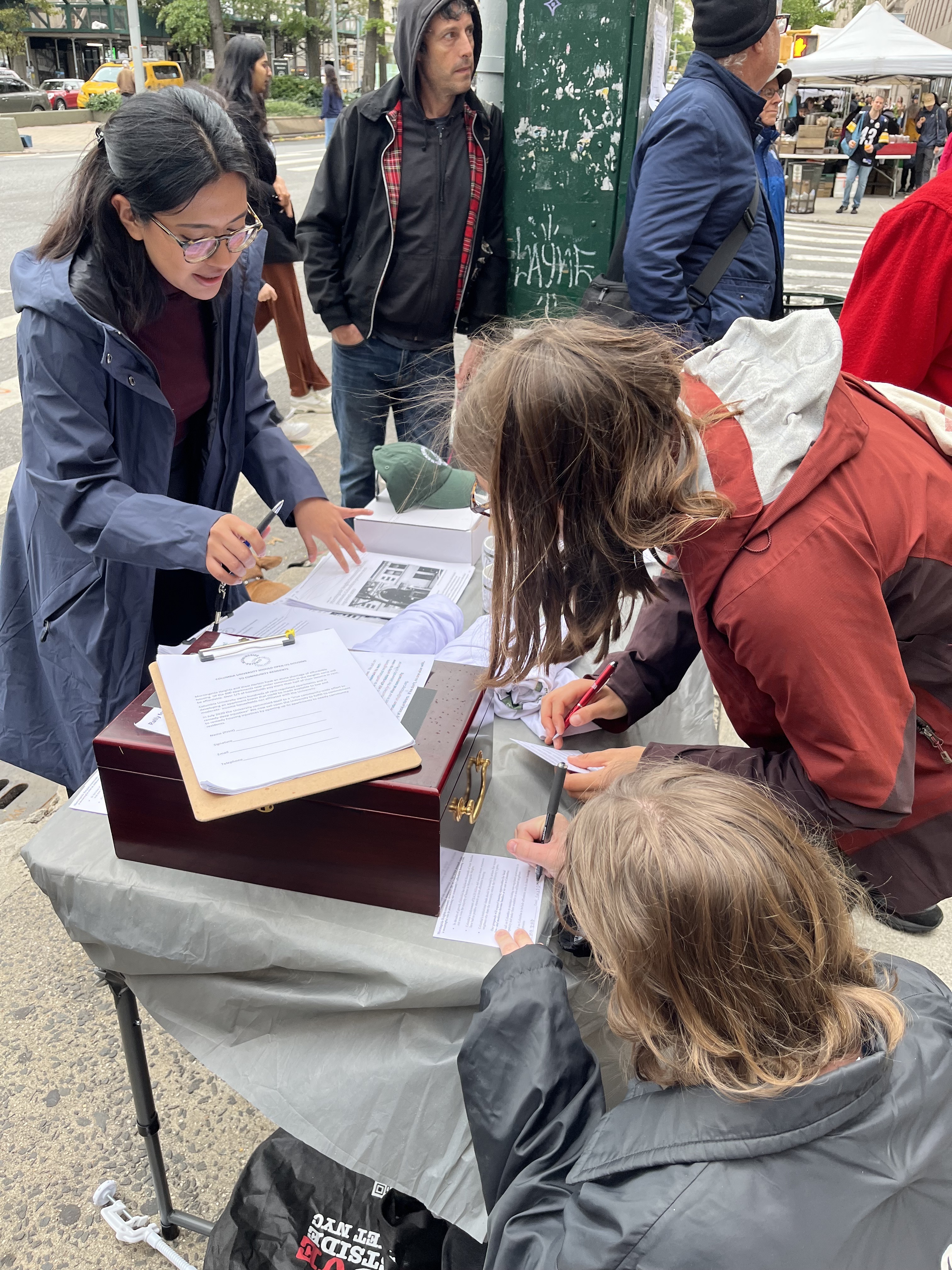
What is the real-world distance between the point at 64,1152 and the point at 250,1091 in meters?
0.77

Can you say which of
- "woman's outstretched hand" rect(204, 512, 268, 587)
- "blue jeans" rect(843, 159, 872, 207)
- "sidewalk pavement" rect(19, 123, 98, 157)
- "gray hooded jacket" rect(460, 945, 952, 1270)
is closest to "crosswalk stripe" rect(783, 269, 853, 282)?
"blue jeans" rect(843, 159, 872, 207)

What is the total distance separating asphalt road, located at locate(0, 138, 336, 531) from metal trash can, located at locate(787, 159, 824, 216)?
7978mm

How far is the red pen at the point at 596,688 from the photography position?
4.73 feet

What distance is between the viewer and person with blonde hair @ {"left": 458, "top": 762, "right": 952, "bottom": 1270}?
792mm

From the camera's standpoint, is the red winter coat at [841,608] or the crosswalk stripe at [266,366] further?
the crosswalk stripe at [266,366]

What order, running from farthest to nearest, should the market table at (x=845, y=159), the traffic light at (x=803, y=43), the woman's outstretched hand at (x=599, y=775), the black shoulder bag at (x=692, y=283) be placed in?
the traffic light at (x=803, y=43)
the market table at (x=845, y=159)
the black shoulder bag at (x=692, y=283)
the woman's outstretched hand at (x=599, y=775)

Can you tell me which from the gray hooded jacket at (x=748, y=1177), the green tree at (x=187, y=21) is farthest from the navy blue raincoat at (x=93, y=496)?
the green tree at (x=187, y=21)

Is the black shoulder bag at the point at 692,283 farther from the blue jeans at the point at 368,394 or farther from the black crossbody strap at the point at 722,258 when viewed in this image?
Result: the blue jeans at the point at 368,394

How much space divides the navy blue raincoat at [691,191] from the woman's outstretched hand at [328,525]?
1132 millimetres

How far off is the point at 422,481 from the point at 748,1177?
1525mm

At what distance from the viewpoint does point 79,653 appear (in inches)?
62.3

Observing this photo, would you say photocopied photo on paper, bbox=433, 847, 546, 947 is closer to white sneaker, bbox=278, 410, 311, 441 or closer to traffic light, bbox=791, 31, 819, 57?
white sneaker, bbox=278, 410, 311, 441

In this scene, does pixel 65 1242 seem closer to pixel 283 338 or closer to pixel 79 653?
pixel 79 653

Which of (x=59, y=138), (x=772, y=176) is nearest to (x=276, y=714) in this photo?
(x=772, y=176)
